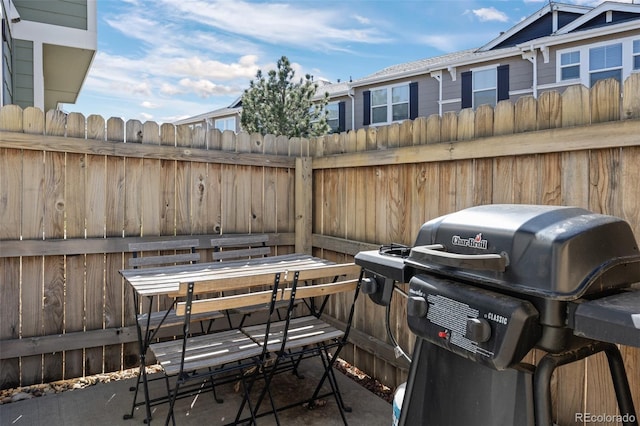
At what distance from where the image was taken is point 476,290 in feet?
4.11

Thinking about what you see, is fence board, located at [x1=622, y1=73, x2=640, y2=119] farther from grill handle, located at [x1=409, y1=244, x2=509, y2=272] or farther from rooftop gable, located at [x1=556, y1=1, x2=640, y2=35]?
rooftop gable, located at [x1=556, y1=1, x2=640, y2=35]

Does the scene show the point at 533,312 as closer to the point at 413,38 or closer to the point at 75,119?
the point at 75,119

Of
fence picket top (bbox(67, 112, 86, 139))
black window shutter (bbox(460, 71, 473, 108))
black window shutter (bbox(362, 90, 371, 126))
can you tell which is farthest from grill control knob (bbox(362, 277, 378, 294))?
black window shutter (bbox(362, 90, 371, 126))

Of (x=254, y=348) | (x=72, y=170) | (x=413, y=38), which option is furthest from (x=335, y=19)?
(x=254, y=348)

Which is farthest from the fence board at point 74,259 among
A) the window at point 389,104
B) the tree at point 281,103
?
the window at point 389,104

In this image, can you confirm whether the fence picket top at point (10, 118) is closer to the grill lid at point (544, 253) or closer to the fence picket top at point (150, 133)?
the fence picket top at point (150, 133)

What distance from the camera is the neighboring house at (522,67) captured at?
361 inches

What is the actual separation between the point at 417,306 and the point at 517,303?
1.08 ft

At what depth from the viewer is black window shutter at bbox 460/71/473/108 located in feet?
36.8

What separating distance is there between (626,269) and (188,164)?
3253 mm

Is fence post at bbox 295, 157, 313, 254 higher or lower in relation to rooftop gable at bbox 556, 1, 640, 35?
lower

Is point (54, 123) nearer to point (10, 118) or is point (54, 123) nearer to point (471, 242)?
point (10, 118)

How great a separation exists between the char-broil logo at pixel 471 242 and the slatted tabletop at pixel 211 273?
1.31 meters

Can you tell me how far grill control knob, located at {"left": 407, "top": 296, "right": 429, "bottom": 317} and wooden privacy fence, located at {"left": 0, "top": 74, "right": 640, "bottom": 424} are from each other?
1.15 m
